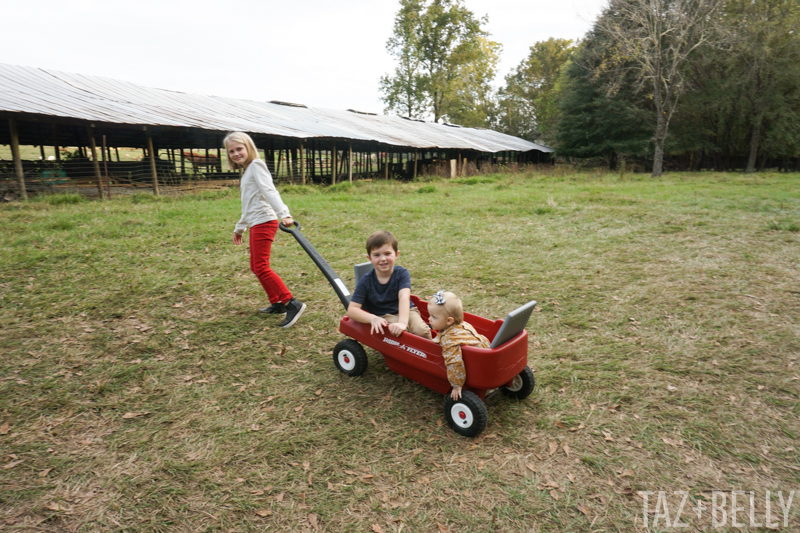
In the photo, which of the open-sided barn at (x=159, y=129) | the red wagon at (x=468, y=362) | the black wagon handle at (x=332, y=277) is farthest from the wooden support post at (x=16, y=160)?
the red wagon at (x=468, y=362)

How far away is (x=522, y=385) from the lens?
3258mm

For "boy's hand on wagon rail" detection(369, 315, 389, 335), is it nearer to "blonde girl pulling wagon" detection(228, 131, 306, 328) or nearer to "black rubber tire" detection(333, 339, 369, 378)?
"black rubber tire" detection(333, 339, 369, 378)

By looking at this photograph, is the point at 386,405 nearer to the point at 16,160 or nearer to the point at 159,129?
the point at 16,160

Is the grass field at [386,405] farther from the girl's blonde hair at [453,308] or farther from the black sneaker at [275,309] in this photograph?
the girl's blonde hair at [453,308]

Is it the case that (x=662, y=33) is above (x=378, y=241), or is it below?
above

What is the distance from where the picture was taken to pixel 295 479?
2566 millimetres

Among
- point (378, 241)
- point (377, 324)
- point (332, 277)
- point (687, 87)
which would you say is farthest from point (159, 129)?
point (687, 87)

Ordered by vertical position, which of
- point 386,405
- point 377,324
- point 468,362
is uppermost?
point 377,324

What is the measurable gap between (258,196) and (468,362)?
2860 millimetres

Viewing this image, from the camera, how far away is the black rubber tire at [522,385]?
3.22 m

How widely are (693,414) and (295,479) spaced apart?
279cm

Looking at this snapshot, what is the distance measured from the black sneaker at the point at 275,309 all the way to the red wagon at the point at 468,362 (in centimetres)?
155

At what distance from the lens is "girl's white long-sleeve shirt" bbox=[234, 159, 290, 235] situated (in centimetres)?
426

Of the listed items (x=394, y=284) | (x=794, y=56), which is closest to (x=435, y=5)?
(x=794, y=56)
